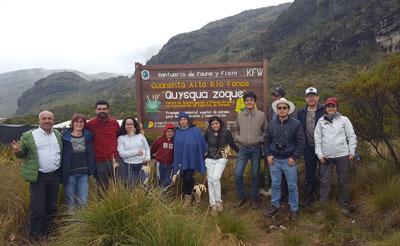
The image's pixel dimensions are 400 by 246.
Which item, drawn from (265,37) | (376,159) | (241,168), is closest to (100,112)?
(241,168)

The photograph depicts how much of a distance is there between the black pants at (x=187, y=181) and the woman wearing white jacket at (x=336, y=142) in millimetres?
1990

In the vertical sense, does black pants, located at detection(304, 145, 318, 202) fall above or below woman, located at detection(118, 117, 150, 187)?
below

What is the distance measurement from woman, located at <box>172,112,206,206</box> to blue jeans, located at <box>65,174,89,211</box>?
4.76 ft

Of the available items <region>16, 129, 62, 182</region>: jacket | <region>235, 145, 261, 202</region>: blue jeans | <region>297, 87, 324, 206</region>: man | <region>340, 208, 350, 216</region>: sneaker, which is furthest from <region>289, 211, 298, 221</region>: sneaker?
<region>16, 129, 62, 182</region>: jacket

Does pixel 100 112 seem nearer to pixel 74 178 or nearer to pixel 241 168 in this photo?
A: pixel 74 178

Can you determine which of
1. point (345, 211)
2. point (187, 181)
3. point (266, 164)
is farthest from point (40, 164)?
point (345, 211)

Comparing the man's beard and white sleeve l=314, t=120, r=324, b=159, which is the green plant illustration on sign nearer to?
the man's beard

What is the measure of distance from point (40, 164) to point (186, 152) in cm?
217

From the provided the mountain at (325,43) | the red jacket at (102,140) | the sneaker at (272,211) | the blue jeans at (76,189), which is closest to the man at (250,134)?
the sneaker at (272,211)

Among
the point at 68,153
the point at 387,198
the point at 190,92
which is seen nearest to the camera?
the point at 68,153

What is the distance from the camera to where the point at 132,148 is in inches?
246

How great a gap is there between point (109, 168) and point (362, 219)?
364cm

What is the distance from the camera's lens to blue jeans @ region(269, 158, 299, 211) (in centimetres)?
604

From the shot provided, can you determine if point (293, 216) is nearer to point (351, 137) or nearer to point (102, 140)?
point (351, 137)
